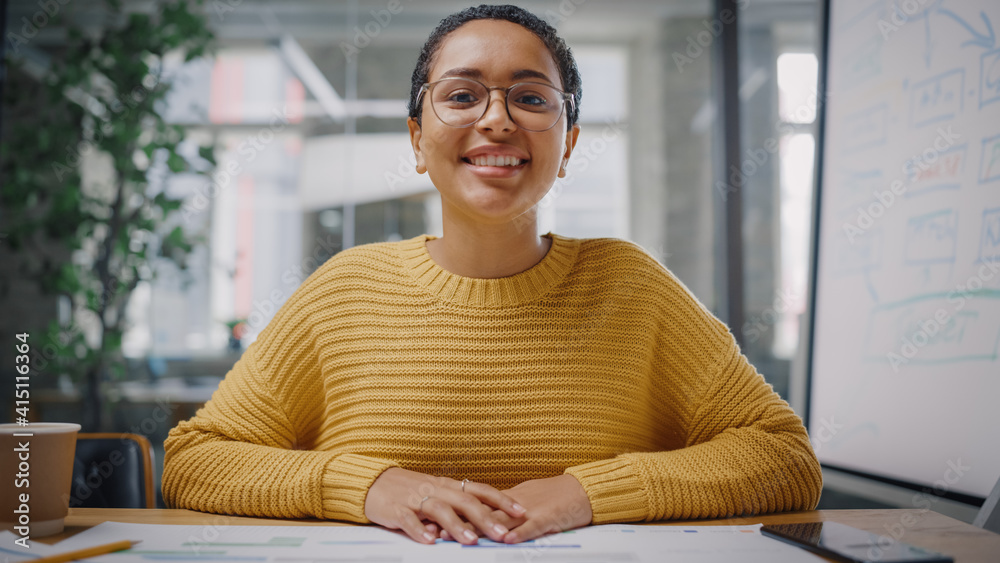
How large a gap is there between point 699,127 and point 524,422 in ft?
8.53

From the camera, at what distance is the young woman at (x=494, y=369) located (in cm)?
91

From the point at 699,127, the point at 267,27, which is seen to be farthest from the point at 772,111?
the point at 267,27

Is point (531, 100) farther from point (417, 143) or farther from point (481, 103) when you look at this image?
point (417, 143)

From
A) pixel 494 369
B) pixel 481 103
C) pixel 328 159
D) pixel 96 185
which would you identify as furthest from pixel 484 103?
pixel 328 159

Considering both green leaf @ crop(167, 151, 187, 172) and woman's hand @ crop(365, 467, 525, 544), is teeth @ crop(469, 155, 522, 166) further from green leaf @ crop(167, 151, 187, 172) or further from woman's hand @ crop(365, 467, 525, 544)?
green leaf @ crop(167, 151, 187, 172)

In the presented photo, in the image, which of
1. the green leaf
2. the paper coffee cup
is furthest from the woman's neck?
the green leaf

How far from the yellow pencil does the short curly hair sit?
743 mm

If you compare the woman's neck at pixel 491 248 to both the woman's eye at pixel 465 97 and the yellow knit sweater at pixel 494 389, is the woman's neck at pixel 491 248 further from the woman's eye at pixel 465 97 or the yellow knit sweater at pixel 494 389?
the woman's eye at pixel 465 97

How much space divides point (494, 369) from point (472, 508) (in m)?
0.28

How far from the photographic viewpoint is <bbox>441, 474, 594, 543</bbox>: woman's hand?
30.3 inches

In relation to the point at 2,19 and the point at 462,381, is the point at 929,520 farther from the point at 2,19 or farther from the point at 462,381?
the point at 2,19

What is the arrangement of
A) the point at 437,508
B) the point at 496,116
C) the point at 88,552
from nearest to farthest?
the point at 88,552 → the point at 437,508 → the point at 496,116

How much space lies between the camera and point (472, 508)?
0.78 metres

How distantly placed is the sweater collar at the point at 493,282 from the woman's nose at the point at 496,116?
0.82ft
